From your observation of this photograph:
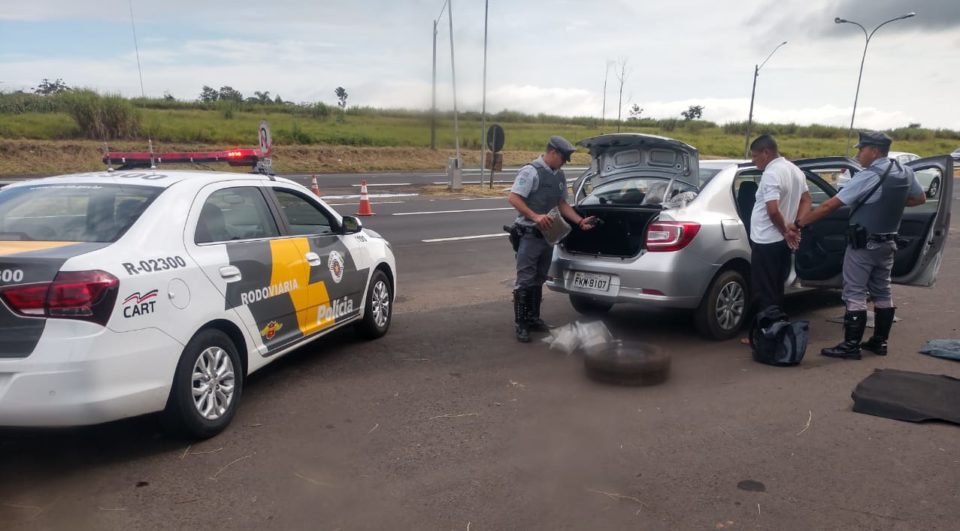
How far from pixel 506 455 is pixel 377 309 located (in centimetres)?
264

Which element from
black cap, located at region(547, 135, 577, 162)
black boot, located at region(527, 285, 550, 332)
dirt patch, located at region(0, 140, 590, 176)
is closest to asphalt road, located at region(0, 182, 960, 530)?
black boot, located at region(527, 285, 550, 332)

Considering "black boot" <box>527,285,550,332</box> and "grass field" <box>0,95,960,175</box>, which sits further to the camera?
"grass field" <box>0,95,960,175</box>

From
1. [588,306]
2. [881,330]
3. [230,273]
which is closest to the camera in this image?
[230,273]

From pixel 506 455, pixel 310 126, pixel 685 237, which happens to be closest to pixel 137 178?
pixel 506 455

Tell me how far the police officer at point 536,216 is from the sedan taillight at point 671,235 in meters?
0.59

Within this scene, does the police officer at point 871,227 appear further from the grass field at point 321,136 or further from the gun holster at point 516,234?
the grass field at point 321,136

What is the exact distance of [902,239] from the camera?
250 inches

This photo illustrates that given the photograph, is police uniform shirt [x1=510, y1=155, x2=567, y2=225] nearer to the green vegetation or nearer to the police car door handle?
the police car door handle

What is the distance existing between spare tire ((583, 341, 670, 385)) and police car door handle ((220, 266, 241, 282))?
254cm

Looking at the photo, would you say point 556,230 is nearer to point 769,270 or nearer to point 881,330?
point 769,270

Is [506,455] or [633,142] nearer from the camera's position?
[506,455]

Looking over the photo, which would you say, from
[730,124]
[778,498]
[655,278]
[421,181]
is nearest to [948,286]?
[655,278]

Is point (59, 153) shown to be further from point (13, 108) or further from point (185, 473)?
point (185, 473)

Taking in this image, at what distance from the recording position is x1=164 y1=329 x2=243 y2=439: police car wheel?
381 centimetres
